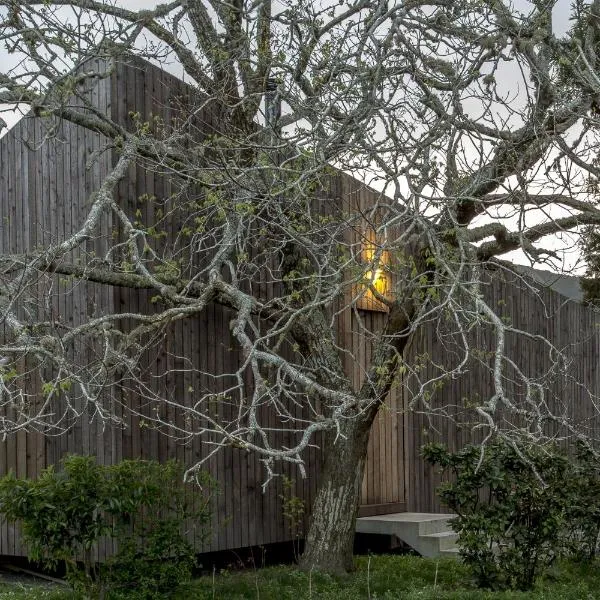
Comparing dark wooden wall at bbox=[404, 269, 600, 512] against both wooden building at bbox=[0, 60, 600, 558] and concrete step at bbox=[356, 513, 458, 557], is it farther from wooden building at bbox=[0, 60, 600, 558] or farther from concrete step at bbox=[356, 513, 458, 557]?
concrete step at bbox=[356, 513, 458, 557]

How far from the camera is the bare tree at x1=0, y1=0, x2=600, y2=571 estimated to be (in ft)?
27.0

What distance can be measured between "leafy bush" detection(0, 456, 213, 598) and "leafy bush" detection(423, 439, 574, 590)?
7.96 feet

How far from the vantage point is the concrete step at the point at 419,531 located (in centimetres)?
1166

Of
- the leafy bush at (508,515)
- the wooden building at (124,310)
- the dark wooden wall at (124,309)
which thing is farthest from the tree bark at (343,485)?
the leafy bush at (508,515)

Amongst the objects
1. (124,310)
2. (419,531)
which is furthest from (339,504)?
(124,310)

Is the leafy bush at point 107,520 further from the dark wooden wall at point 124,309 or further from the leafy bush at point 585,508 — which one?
the leafy bush at point 585,508

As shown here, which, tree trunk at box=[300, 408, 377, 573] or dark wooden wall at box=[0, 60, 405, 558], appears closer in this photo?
dark wooden wall at box=[0, 60, 405, 558]

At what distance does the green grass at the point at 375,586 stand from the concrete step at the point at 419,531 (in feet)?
2.11

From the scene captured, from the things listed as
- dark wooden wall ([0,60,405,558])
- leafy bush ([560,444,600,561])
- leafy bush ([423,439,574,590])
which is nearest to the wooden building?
dark wooden wall ([0,60,405,558])

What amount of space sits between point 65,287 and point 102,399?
1253 mm

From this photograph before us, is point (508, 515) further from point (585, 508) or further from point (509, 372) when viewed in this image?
point (509, 372)

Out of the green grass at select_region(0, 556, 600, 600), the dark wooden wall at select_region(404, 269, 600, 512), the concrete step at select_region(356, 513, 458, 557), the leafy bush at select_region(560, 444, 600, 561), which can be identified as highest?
the dark wooden wall at select_region(404, 269, 600, 512)

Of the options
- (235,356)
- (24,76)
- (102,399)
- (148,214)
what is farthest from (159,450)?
(24,76)

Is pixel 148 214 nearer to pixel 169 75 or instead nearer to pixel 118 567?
pixel 169 75
